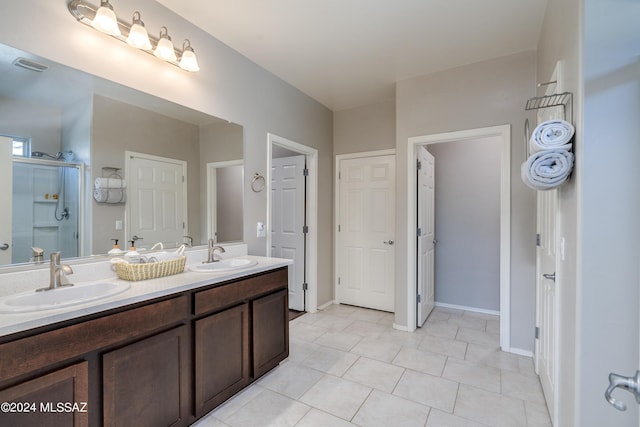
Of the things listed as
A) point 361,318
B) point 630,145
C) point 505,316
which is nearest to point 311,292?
point 361,318

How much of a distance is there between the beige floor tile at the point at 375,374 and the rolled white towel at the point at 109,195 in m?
1.96

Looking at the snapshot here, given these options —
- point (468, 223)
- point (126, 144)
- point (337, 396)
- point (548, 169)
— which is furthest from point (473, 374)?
point (126, 144)

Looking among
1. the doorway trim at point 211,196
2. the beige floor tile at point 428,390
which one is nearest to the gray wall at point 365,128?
the doorway trim at point 211,196

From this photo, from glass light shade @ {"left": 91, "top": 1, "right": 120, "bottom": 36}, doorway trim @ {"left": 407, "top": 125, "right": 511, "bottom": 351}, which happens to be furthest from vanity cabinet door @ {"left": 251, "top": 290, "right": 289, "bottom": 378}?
doorway trim @ {"left": 407, "top": 125, "right": 511, "bottom": 351}

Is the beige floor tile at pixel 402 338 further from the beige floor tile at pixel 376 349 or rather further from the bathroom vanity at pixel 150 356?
the bathroom vanity at pixel 150 356

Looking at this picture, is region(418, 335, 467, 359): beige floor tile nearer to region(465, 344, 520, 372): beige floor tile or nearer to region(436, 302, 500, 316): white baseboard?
region(465, 344, 520, 372): beige floor tile

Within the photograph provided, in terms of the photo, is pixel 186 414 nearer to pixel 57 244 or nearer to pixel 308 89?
pixel 57 244

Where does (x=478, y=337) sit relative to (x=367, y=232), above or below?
below

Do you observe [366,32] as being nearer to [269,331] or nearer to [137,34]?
[137,34]

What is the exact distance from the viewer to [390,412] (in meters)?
1.83

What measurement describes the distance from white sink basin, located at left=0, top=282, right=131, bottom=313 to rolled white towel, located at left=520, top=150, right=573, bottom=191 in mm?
2035

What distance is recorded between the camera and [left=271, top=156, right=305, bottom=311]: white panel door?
12.1ft

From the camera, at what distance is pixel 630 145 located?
1044 millimetres

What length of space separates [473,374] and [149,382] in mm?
2188
